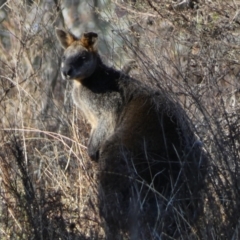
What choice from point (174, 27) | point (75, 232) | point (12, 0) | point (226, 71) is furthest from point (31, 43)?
point (75, 232)

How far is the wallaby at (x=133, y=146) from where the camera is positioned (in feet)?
20.3

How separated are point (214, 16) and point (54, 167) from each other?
2.24m

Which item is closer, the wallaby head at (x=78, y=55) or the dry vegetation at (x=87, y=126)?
the dry vegetation at (x=87, y=126)

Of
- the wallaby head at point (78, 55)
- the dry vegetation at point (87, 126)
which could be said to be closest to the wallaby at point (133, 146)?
the wallaby head at point (78, 55)

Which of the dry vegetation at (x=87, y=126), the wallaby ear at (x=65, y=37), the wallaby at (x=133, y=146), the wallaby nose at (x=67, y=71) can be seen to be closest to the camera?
the wallaby at (x=133, y=146)

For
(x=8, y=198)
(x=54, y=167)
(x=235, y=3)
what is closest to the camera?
(x=8, y=198)

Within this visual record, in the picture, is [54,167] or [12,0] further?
[12,0]

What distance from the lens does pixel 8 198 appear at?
698 cm

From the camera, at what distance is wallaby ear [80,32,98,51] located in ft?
28.3

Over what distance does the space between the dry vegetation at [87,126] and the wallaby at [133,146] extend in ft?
0.38

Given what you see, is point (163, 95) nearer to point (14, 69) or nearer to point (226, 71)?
point (226, 71)

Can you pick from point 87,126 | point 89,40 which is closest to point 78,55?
point 89,40

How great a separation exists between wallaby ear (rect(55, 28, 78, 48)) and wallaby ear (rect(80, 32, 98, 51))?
0.32 feet

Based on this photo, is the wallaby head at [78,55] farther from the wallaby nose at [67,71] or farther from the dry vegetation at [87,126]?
the dry vegetation at [87,126]
